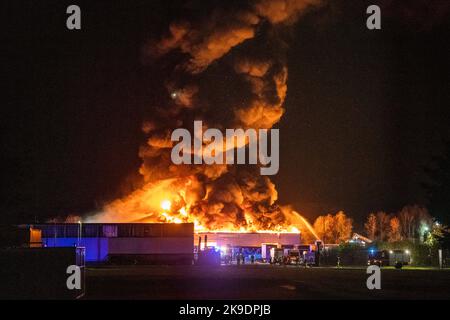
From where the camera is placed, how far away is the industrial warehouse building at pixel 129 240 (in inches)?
2785

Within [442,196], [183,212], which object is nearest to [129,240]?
[183,212]

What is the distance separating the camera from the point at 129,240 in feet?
236

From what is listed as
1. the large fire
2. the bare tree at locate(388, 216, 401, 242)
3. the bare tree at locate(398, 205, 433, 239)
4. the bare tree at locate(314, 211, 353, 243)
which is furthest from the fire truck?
the bare tree at locate(388, 216, 401, 242)

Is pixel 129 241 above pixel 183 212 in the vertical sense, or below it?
below

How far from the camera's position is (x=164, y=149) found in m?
86.4

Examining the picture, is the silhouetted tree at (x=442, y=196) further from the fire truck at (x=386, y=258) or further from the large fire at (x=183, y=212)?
the large fire at (x=183, y=212)

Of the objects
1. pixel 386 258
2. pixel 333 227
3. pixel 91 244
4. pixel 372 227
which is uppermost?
pixel 372 227

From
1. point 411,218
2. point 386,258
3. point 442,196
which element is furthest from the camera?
point 411,218

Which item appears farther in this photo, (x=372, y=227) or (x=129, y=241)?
(x=372, y=227)

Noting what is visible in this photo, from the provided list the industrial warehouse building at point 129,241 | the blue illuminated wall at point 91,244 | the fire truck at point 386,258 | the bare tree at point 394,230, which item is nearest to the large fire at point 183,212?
the industrial warehouse building at point 129,241

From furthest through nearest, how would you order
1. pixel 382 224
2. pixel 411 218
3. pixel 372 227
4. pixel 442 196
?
pixel 382 224 → pixel 372 227 → pixel 411 218 → pixel 442 196

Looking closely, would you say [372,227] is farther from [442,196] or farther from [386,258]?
[442,196]
